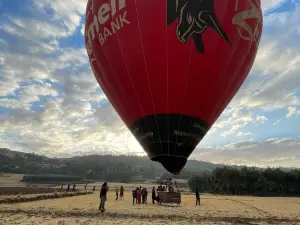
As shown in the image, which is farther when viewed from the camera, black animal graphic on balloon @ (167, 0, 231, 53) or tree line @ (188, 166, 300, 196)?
tree line @ (188, 166, 300, 196)

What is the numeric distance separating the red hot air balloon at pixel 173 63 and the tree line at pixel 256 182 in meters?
60.3

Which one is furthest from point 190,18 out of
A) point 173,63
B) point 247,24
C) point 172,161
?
point 172,161

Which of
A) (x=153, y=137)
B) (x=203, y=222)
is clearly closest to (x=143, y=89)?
(x=153, y=137)

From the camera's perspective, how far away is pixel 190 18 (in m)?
11.8

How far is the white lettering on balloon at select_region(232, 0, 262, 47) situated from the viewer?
13.2 metres

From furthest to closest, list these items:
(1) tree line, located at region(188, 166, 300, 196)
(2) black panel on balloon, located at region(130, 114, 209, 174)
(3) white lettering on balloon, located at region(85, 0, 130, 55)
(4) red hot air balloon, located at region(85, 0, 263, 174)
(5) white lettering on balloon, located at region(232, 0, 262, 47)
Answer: (1) tree line, located at region(188, 166, 300, 196) < (5) white lettering on balloon, located at region(232, 0, 262, 47) < (3) white lettering on balloon, located at region(85, 0, 130, 55) < (4) red hot air balloon, located at region(85, 0, 263, 174) < (2) black panel on balloon, located at region(130, 114, 209, 174)

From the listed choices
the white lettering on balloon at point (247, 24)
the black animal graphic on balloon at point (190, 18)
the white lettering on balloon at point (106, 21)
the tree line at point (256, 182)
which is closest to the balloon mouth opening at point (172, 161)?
the black animal graphic on balloon at point (190, 18)

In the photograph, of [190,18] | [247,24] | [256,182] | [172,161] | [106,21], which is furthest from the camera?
[256,182]

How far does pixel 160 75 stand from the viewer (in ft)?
39.7

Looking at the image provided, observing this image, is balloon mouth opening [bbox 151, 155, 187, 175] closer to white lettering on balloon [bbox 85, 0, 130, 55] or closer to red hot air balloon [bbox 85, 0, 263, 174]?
red hot air balloon [bbox 85, 0, 263, 174]

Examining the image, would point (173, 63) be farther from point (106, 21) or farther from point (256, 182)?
point (256, 182)

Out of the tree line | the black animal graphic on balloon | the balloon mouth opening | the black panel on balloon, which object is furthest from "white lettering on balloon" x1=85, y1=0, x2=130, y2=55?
the tree line

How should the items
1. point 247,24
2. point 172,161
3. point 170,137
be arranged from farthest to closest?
point 247,24 → point 172,161 → point 170,137

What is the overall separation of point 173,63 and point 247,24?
15.4 feet
